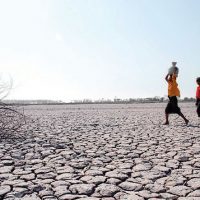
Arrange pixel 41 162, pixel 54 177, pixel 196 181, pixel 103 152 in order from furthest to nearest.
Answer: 1. pixel 103 152
2. pixel 41 162
3. pixel 54 177
4. pixel 196 181

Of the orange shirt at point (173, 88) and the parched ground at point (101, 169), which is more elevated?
the orange shirt at point (173, 88)

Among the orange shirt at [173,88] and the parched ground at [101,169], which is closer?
the parched ground at [101,169]

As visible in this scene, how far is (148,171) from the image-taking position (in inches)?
180

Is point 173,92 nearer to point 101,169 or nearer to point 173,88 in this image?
point 173,88

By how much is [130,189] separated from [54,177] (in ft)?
3.34

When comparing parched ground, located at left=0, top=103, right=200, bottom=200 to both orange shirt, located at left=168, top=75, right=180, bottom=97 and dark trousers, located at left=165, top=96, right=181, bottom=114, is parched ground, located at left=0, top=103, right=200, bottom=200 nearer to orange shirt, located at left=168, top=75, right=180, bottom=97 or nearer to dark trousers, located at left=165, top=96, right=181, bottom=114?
dark trousers, located at left=165, top=96, right=181, bottom=114

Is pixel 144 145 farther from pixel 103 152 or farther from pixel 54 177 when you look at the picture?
pixel 54 177

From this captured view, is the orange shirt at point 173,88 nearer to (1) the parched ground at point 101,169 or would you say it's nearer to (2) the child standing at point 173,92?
(2) the child standing at point 173,92

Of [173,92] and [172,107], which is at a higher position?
[173,92]

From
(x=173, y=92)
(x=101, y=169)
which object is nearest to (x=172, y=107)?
(x=173, y=92)

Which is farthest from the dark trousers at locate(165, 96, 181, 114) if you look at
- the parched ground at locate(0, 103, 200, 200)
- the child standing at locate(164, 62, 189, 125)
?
the parched ground at locate(0, 103, 200, 200)

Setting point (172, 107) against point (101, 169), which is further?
point (172, 107)

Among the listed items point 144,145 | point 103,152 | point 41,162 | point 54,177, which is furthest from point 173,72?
point 54,177

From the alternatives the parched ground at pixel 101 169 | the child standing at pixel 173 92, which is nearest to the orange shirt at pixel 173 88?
the child standing at pixel 173 92
